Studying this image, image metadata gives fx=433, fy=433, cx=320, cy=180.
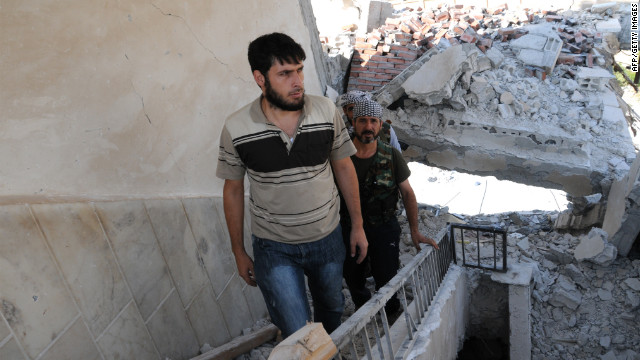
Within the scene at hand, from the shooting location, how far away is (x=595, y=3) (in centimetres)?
988

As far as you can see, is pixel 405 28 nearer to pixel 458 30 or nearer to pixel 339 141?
pixel 458 30

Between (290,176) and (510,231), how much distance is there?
4440mm

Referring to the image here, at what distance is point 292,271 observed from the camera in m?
2.01

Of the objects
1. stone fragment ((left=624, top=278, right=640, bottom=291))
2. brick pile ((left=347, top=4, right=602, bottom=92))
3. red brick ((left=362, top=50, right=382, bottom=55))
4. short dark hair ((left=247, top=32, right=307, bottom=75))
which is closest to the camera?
short dark hair ((left=247, top=32, right=307, bottom=75))

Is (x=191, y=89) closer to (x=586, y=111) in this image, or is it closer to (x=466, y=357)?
(x=466, y=357)

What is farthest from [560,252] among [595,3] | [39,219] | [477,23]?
[595,3]

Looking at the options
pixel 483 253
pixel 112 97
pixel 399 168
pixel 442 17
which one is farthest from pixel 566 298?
pixel 442 17

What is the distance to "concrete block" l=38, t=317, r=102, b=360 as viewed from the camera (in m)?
1.63

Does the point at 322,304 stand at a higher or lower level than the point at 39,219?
lower

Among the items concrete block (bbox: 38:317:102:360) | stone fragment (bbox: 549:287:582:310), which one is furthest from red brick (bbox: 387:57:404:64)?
concrete block (bbox: 38:317:102:360)

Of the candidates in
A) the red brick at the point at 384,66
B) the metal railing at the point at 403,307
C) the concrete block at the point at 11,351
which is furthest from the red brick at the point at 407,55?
the concrete block at the point at 11,351

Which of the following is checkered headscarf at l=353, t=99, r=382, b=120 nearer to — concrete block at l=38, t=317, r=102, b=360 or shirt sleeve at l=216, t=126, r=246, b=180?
shirt sleeve at l=216, t=126, r=246, b=180

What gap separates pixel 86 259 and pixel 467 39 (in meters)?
6.98

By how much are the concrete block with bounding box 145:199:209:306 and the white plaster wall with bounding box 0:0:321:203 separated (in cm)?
10
